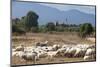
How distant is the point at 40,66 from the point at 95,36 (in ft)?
2.77

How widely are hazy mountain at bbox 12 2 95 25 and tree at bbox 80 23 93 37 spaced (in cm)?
6

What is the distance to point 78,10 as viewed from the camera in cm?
254

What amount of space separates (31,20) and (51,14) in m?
0.27

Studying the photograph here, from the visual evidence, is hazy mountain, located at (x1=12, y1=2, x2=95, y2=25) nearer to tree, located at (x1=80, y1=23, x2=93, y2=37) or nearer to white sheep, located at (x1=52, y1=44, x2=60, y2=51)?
tree, located at (x1=80, y1=23, x2=93, y2=37)

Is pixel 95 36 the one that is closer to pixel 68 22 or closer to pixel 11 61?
pixel 68 22

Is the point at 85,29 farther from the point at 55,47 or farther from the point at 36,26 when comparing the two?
the point at 36,26

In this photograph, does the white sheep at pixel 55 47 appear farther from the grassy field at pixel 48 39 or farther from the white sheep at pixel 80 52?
the white sheep at pixel 80 52

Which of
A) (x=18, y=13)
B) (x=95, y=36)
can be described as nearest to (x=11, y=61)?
(x=18, y=13)

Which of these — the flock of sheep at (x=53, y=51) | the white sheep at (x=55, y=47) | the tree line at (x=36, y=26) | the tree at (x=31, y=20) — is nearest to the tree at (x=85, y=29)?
the tree line at (x=36, y=26)

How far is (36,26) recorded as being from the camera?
2326 mm

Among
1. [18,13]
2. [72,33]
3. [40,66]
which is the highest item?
[18,13]

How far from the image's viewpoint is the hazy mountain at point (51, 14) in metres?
2.25

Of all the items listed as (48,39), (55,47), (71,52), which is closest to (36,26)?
(48,39)

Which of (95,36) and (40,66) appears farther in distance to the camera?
(95,36)
